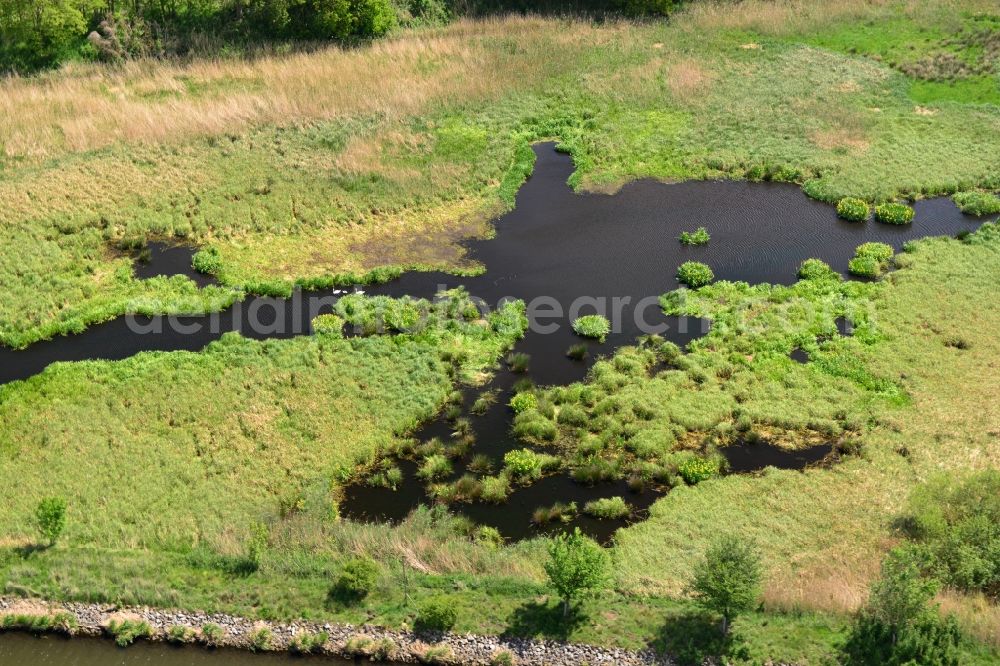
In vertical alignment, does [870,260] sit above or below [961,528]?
above

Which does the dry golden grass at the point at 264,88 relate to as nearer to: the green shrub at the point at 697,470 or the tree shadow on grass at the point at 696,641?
the green shrub at the point at 697,470

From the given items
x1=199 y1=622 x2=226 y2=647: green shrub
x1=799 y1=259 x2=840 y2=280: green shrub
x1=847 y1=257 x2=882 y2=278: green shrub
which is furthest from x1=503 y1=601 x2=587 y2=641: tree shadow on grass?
x1=847 y1=257 x2=882 y2=278: green shrub

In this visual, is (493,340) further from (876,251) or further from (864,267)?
(876,251)

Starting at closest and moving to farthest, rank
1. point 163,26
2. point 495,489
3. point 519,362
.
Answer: point 495,489, point 519,362, point 163,26

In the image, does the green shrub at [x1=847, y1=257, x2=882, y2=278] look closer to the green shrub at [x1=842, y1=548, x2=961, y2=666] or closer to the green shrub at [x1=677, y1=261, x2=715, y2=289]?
the green shrub at [x1=677, y1=261, x2=715, y2=289]

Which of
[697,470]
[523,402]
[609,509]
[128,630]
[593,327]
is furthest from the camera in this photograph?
[593,327]

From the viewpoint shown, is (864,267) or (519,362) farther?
(864,267)

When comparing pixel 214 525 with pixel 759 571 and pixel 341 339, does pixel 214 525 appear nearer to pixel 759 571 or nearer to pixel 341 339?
pixel 341 339

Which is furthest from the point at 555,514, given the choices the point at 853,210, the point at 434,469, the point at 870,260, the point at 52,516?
the point at 853,210
